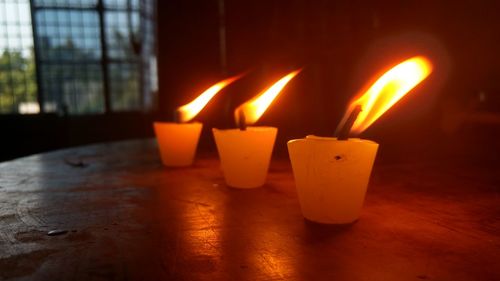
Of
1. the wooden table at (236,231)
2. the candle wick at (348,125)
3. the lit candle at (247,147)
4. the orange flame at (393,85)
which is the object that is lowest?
the wooden table at (236,231)

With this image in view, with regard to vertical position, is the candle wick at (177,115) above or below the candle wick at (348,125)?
below

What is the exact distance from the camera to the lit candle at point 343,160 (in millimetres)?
797

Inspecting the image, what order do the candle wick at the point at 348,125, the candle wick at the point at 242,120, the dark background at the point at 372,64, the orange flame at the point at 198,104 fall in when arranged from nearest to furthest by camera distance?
the candle wick at the point at 348,125 → the candle wick at the point at 242,120 → the orange flame at the point at 198,104 → the dark background at the point at 372,64

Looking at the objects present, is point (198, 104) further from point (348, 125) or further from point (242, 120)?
point (348, 125)

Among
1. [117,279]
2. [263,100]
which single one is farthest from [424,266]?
[263,100]

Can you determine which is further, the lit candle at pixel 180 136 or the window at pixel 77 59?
the window at pixel 77 59

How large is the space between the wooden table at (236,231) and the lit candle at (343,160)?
0.14 feet

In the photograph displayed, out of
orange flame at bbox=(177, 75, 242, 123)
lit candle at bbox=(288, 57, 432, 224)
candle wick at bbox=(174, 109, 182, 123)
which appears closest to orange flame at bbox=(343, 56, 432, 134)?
lit candle at bbox=(288, 57, 432, 224)

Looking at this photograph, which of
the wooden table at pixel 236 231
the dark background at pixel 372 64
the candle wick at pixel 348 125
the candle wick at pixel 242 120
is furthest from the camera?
the dark background at pixel 372 64

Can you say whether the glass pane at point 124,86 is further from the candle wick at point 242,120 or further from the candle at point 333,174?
the candle at point 333,174

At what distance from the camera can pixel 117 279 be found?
58 centimetres

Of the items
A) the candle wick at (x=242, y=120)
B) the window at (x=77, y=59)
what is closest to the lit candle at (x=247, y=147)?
the candle wick at (x=242, y=120)

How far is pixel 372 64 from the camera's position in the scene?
6.84ft

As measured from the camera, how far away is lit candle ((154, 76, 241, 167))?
1463 millimetres
